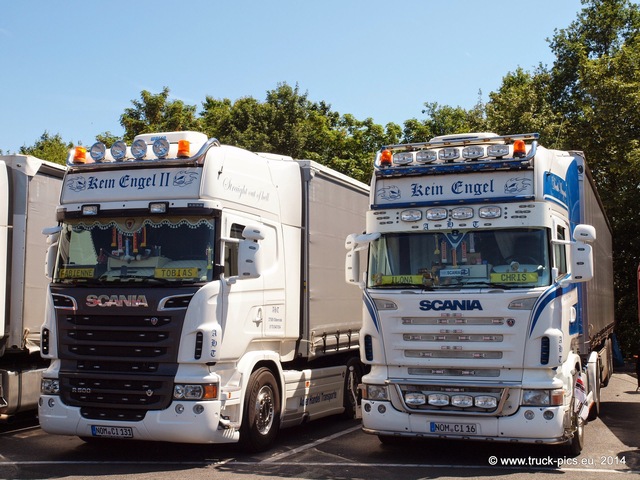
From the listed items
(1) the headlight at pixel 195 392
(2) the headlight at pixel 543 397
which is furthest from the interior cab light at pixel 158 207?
(2) the headlight at pixel 543 397

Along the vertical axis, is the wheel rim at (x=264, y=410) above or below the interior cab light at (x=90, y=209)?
below

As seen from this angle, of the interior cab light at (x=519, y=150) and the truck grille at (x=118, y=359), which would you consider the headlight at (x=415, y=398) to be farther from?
the interior cab light at (x=519, y=150)

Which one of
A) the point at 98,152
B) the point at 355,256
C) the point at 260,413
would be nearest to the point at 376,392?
the point at 260,413

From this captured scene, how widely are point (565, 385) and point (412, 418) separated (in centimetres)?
173

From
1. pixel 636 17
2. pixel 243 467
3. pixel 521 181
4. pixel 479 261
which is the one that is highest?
pixel 636 17

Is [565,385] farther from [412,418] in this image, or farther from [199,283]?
[199,283]

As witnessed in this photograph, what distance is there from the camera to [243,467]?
8.88 m

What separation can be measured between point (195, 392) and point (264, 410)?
4.64ft

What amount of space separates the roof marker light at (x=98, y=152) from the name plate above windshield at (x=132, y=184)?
7.8 inches

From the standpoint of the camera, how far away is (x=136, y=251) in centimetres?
916

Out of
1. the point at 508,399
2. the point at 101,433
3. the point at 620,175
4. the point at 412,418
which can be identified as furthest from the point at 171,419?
the point at 620,175

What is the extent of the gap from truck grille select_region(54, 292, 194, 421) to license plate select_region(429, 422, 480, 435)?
297cm

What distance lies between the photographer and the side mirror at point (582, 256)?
8.80 meters

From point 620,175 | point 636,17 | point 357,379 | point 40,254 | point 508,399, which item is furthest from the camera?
point 636,17
